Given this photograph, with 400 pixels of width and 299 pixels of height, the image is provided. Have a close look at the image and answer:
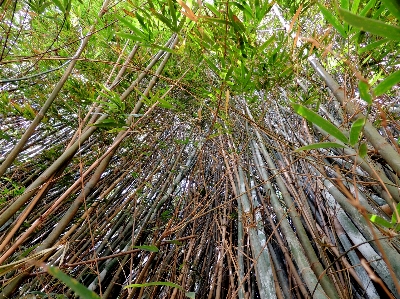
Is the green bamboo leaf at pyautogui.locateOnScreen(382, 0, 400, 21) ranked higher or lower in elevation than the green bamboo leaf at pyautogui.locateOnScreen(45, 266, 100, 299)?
higher

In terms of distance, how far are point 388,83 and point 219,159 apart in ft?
6.63

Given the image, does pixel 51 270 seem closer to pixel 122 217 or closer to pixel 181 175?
pixel 122 217

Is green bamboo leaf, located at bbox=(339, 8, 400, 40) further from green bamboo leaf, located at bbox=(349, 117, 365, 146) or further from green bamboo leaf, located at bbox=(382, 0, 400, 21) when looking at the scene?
green bamboo leaf, located at bbox=(349, 117, 365, 146)

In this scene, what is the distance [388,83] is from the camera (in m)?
0.50

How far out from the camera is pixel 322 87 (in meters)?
1.77

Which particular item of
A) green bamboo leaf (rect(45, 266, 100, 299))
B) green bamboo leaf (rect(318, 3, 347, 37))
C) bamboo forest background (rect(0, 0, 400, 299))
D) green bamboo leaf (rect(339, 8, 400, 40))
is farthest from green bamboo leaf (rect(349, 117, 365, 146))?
green bamboo leaf (rect(45, 266, 100, 299))

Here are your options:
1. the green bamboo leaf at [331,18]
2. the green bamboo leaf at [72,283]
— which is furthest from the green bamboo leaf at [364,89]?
the green bamboo leaf at [72,283]

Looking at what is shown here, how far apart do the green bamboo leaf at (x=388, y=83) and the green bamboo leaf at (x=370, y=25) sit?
68 mm

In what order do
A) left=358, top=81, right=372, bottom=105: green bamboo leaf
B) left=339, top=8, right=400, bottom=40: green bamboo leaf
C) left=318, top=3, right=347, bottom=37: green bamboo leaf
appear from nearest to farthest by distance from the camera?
left=339, top=8, right=400, bottom=40: green bamboo leaf < left=358, top=81, right=372, bottom=105: green bamboo leaf < left=318, top=3, right=347, bottom=37: green bamboo leaf

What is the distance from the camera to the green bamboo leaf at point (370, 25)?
1.29 ft

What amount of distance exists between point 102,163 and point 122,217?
104 cm

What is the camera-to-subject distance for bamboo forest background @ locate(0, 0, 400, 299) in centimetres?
80

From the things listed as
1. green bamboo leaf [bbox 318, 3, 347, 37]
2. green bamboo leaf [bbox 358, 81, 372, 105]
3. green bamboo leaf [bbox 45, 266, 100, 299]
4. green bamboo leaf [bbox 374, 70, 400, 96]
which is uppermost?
green bamboo leaf [bbox 318, 3, 347, 37]

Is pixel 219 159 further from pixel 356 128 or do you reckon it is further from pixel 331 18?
pixel 356 128
